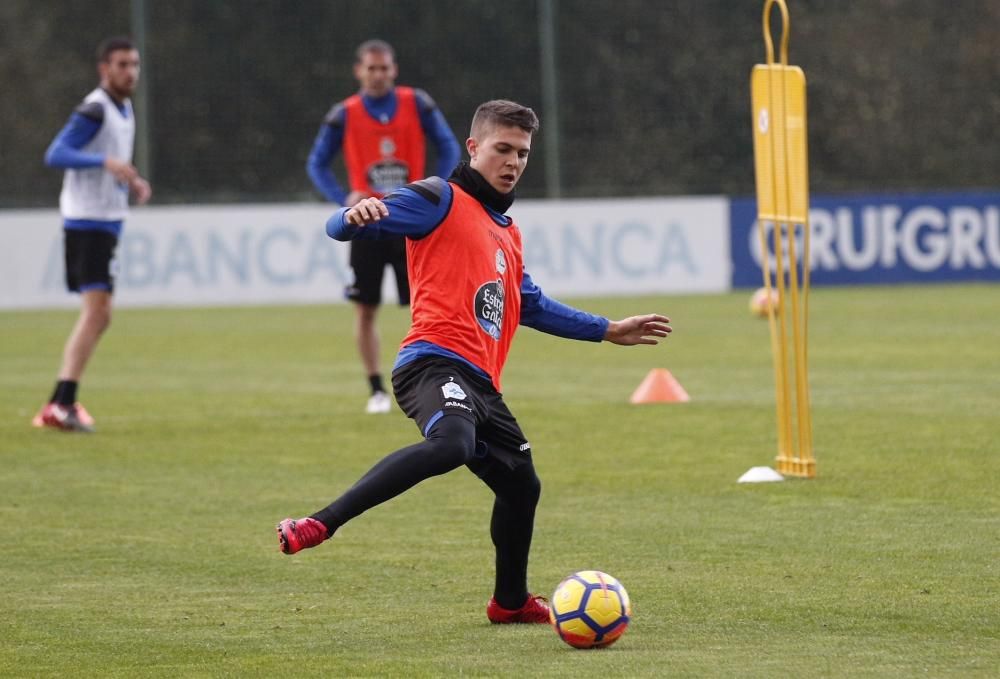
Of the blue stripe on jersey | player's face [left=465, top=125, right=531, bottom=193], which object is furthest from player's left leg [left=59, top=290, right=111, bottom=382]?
player's face [left=465, top=125, right=531, bottom=193]

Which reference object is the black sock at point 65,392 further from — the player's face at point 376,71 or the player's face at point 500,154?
the player's face at point 500,154

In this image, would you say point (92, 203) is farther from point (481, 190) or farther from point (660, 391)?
point (481, 190)

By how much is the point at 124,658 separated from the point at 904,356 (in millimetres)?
11361

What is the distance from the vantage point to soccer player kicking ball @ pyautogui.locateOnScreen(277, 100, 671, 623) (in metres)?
6.10

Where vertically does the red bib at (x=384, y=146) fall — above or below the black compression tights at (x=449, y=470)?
above

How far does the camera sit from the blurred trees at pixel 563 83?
1112 inches

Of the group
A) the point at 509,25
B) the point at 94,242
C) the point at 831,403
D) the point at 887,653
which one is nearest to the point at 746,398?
the point at 831,403

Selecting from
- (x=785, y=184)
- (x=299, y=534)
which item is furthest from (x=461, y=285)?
(x=785, y=184)

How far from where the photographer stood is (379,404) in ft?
41.8

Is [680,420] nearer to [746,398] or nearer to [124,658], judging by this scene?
[746,398]

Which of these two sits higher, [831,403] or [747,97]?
[747,97]

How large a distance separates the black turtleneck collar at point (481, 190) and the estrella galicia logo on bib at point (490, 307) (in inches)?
10.2

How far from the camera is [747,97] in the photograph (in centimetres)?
2989

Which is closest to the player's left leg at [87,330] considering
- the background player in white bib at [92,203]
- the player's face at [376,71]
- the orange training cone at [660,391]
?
the background player in white bib at [92,203]
